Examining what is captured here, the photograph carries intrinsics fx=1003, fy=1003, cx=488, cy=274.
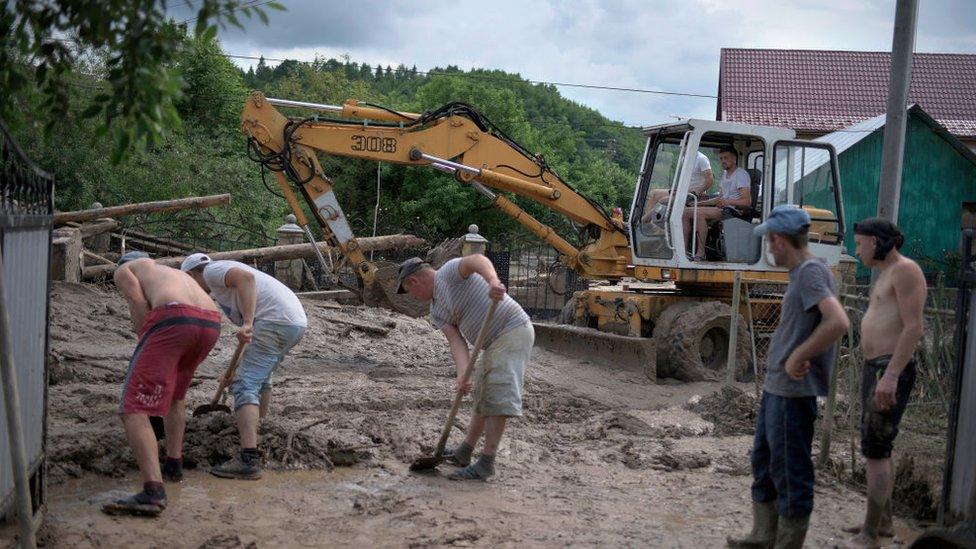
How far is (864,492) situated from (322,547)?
373 centimetres

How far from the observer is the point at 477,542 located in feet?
→ 17.8

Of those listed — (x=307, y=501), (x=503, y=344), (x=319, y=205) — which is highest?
(x=319, y=205)

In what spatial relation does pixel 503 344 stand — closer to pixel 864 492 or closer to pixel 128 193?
pixel 864 492

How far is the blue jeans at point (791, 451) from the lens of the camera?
190 inches

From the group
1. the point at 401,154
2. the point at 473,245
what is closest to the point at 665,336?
the point at 401,154

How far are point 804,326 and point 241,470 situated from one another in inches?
145

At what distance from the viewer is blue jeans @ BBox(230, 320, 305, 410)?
649cm

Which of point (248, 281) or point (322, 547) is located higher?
point (248, 281)

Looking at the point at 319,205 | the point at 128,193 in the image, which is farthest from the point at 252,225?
the point at 319,205

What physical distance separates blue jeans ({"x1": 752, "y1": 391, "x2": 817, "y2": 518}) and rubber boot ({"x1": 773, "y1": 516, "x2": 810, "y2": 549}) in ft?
0.08

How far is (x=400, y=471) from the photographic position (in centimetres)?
691

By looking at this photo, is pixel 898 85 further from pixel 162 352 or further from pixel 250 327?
pixel 162 352

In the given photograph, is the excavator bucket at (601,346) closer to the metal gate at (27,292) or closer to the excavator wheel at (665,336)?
the excavator wheel at (665,336)

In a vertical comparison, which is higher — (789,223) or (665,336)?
(789,223)
